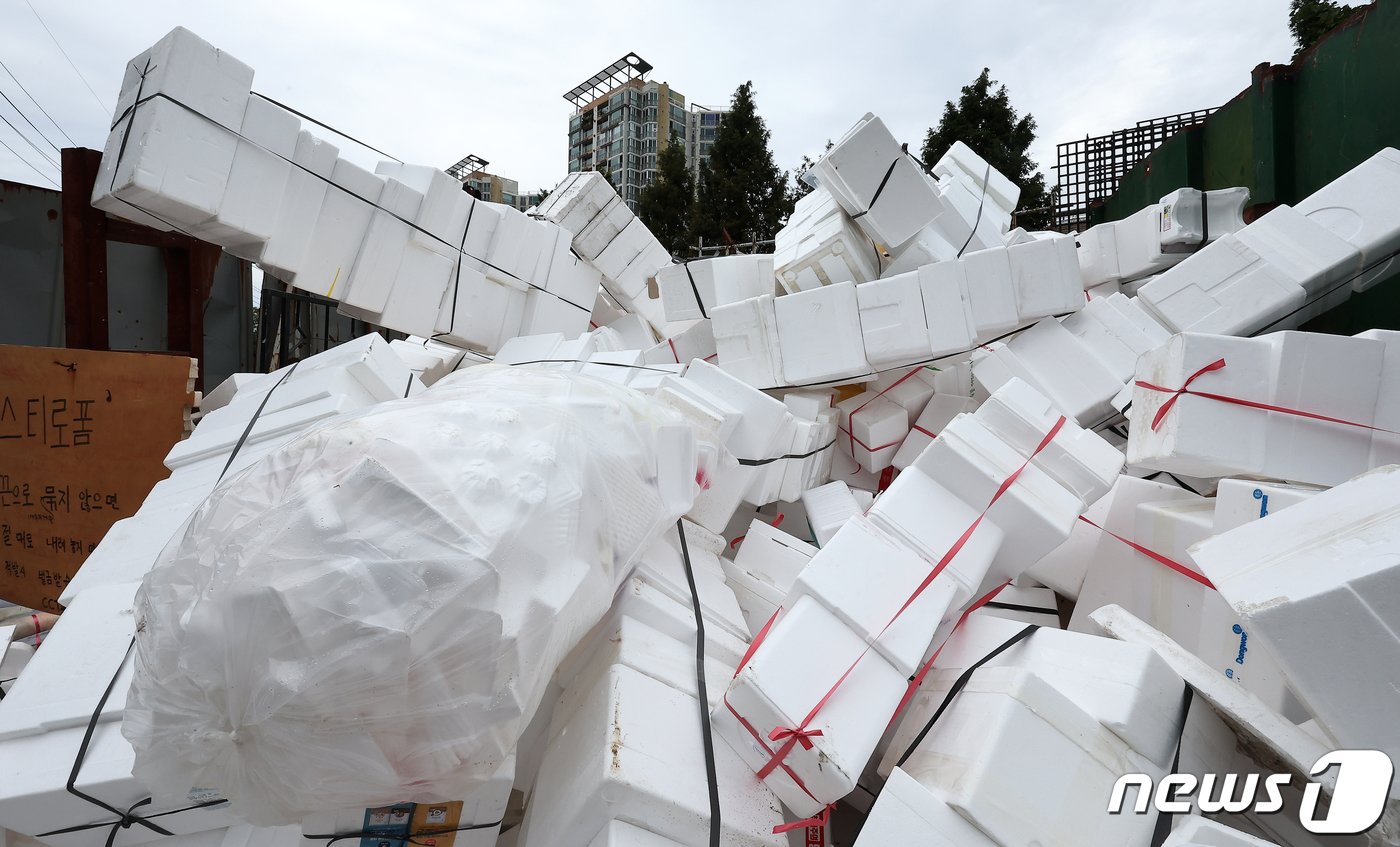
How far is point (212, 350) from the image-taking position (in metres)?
5.41

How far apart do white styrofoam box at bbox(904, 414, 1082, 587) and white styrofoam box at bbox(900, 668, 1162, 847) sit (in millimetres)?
527

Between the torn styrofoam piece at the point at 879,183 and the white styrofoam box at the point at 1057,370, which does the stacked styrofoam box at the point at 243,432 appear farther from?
the white styrofoam box at the point at 1057,370

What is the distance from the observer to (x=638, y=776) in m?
1.46

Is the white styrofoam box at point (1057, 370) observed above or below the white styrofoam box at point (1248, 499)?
above

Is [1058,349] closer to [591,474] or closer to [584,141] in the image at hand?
[591,474]

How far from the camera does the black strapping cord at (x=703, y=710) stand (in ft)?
4.88

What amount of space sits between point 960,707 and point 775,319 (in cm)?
207

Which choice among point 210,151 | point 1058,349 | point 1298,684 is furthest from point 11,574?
point 1058,349

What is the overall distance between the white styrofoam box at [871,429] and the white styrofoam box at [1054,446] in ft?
4.59

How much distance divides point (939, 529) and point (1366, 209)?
2794 mm

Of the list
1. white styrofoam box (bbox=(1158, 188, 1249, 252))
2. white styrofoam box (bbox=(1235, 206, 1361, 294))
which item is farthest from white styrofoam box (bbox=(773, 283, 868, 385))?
white styrofoam box (bbox=(1158, 188, 1249, 252))

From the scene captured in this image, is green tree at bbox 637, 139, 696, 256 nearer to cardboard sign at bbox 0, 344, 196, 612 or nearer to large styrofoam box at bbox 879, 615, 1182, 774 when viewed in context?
cardboard sign at bbox 0, 344, 196, 612

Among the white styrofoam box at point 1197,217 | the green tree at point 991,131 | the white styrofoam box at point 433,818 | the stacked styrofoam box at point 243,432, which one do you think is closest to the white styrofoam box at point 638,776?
the white styrofoam box at point 433,818

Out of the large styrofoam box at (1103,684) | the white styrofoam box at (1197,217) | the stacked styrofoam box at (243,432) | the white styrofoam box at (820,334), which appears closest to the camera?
the large styrofoam box at (1103,684)
